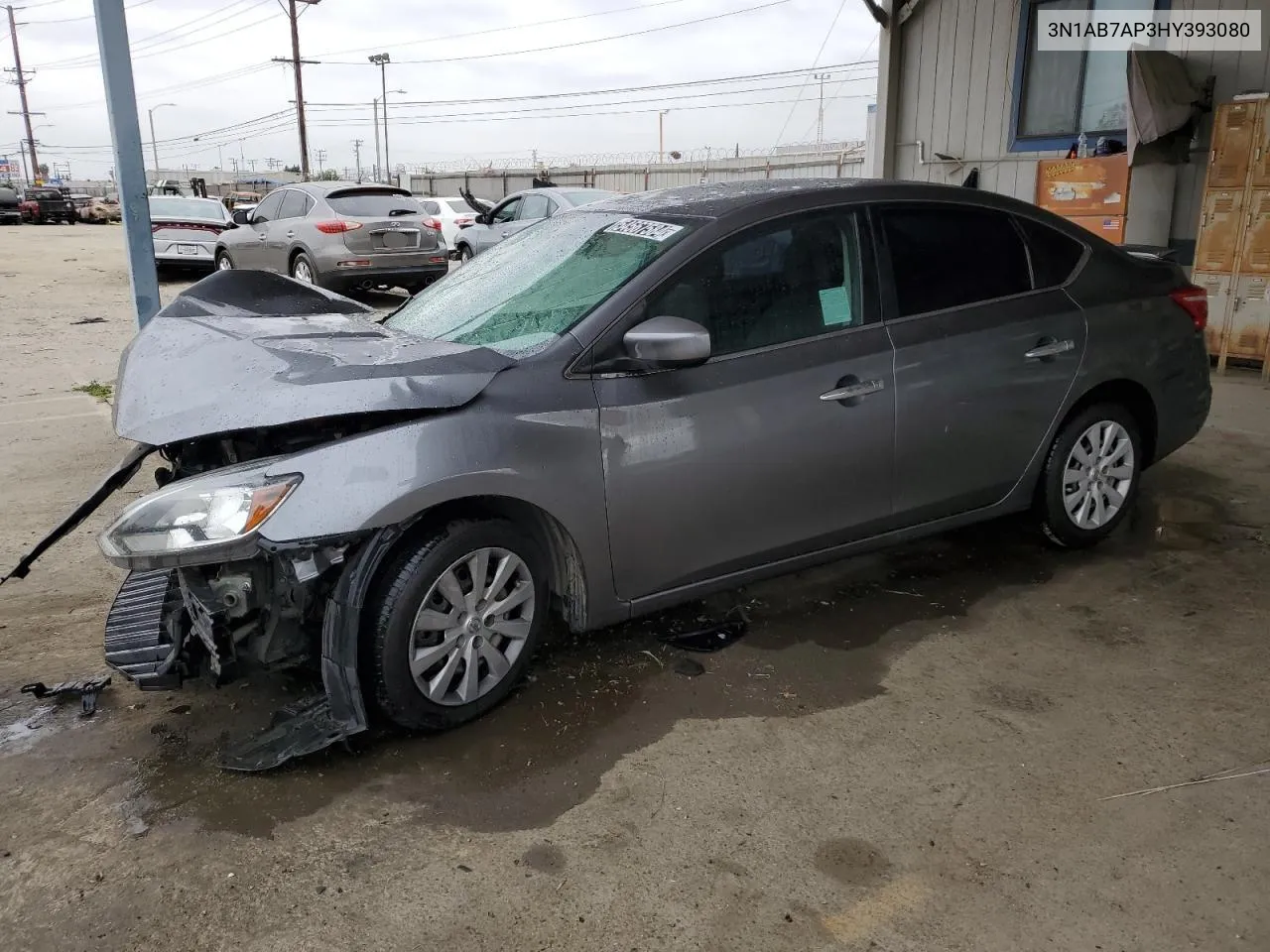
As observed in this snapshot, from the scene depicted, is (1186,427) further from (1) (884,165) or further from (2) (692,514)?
(1) (884,165)

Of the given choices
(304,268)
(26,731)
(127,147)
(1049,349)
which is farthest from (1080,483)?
(304,268)

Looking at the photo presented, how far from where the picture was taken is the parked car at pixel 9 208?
114ft

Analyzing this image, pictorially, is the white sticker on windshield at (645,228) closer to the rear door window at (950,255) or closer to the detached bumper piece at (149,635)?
the rear door window at (950,255)

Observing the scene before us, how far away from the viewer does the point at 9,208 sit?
115ft

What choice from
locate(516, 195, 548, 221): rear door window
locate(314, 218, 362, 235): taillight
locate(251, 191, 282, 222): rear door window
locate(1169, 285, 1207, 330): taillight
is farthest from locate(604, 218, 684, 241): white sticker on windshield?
locate(251, 191, 282, 222): rear door window

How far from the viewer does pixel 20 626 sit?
148 inches

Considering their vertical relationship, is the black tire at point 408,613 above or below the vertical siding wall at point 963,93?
below

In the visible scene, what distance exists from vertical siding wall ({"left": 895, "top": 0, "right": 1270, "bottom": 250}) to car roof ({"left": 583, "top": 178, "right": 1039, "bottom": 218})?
22.7 ft

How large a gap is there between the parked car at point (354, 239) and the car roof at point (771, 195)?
8.81m

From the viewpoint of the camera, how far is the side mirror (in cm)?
295

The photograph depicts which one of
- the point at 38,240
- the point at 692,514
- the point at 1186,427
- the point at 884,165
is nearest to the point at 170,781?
the point at 692,514

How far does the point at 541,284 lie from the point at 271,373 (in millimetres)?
1065

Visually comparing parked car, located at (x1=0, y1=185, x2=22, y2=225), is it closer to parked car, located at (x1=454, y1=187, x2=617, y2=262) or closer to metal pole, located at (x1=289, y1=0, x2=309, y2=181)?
metal pole, located at (x1=289, y1=0, x2=309, y2=181)

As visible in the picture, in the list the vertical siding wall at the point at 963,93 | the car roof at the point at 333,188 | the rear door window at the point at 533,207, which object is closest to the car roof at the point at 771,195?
the vertical siding wall at the point at 963,93
